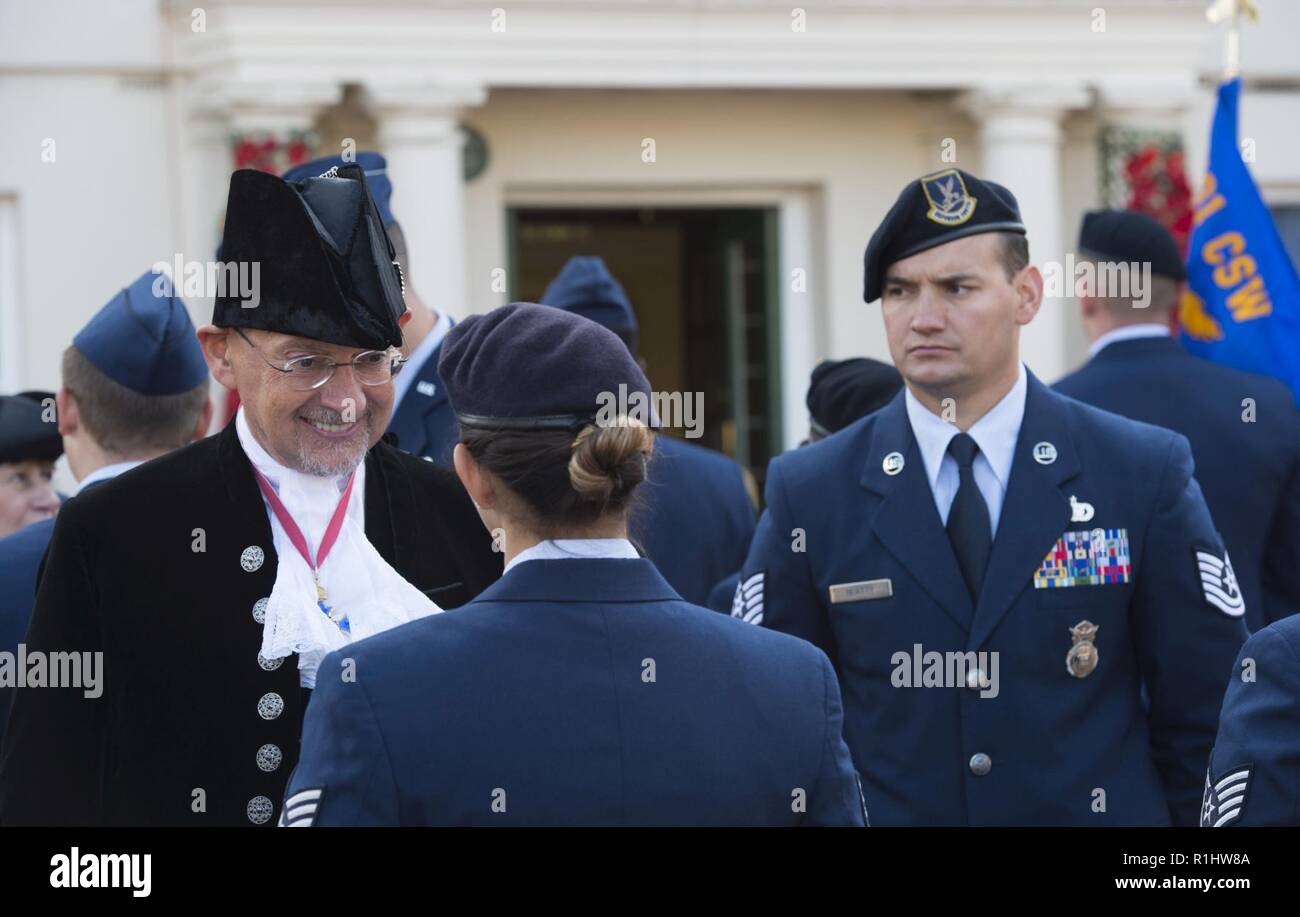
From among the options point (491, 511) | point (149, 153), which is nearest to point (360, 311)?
point (491, 511)

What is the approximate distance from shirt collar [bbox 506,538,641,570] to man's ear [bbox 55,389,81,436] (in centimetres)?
168

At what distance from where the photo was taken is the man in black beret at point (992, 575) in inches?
140

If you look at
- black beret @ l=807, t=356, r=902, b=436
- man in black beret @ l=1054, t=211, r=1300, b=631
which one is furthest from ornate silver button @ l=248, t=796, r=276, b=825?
man in black beret @ l=1054, t=211, r=1300, b=631

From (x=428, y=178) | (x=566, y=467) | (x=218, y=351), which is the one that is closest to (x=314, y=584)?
(x=218, y=351)

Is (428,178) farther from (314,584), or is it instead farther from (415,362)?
(314,584)

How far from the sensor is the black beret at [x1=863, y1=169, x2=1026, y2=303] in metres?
3.81

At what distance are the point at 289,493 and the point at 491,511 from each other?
67 cm

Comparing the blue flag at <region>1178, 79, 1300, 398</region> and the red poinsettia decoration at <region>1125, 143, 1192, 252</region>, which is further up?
the red poinsettia decoration at <region>1125, 143, 1192, 252</region>

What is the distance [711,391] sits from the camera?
10.7 m

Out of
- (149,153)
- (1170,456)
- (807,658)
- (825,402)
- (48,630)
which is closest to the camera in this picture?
(807,658)

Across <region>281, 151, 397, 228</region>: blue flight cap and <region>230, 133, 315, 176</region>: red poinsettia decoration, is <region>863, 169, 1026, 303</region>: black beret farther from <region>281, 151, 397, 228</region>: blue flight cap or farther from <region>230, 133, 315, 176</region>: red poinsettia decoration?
<region>230, 133, 315, 176</region>: red poinsettia decoration

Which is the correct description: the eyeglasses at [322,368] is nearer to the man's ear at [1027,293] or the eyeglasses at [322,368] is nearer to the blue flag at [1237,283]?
the man's ear at [1027,293]
